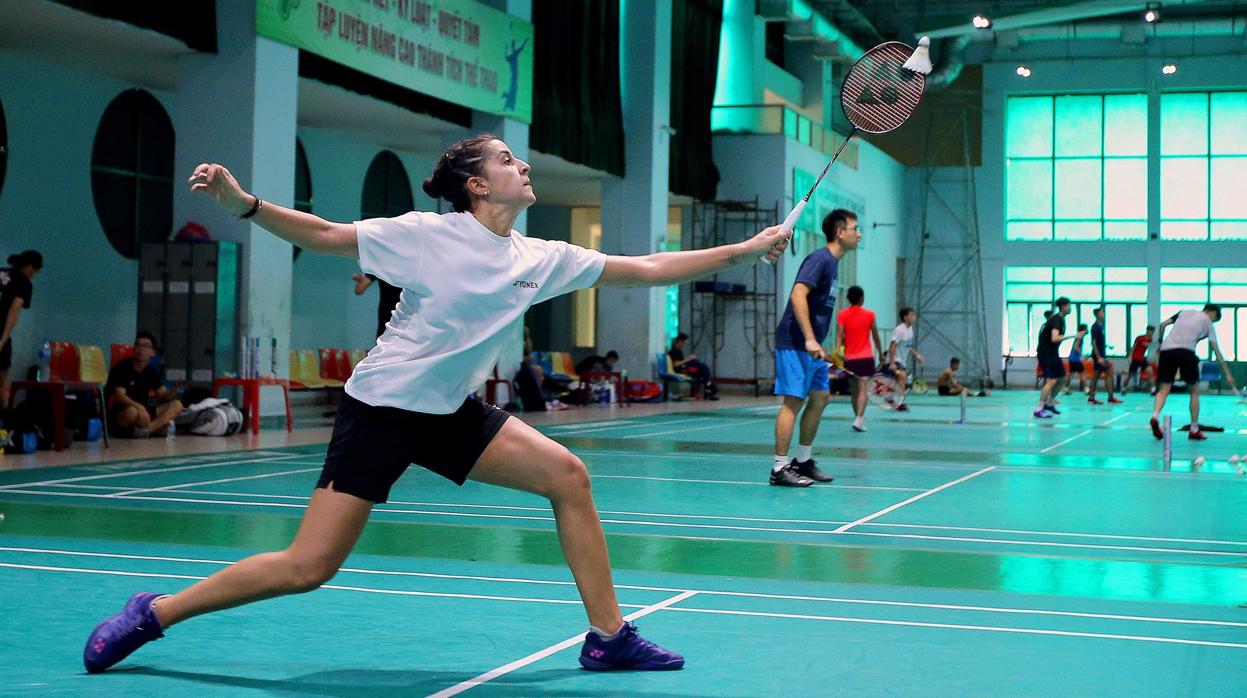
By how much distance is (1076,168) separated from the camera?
138 ft

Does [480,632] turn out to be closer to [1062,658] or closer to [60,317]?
[1062,658]

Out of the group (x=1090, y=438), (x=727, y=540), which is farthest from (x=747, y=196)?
(x=727, y=540)

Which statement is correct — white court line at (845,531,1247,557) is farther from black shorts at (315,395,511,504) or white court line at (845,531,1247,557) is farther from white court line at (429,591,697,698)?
black shorts at (315,395,511,504)

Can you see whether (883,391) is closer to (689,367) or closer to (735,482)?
(689,367)

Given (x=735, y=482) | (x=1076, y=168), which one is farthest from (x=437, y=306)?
(x=1076, y=168)

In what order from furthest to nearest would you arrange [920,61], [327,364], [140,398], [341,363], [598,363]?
[598,363] → [341,363] → [327,364] → [140,398] → [920,61]

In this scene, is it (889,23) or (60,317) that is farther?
(889,23)

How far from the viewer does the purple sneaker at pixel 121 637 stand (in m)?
3.89

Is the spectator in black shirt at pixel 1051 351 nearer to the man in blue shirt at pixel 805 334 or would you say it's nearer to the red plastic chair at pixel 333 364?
the red plastic chair at pixel 333 364

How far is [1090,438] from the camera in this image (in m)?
16.1

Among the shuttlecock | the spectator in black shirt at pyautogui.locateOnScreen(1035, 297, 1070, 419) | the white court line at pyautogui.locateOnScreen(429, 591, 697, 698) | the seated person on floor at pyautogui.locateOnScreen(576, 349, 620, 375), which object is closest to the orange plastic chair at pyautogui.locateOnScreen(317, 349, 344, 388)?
the seated person on floor at pyautogui.locateOnScreen(576, 349, 620, 375)

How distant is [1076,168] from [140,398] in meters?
34.2

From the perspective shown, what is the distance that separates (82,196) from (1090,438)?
12.2m

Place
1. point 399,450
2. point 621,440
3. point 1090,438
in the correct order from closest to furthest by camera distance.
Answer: point 399,450 → point 621,440 → point 1090,438
